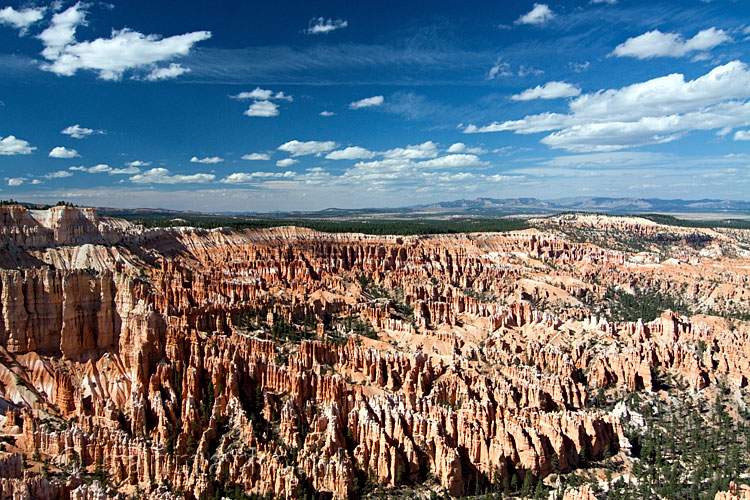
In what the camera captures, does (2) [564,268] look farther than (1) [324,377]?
Yes

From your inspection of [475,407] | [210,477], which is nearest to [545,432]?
[475,407]

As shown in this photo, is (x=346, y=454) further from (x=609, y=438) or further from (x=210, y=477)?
(x=609, y=438)

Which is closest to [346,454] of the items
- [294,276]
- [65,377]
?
[65,377]

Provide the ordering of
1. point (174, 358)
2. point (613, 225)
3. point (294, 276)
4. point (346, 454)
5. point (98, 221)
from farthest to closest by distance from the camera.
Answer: point (613, 225)
point (294, 276)
point (98, 221)
point (174, 358)
point (346, 454)

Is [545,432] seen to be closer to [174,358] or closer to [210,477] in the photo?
[210,477]

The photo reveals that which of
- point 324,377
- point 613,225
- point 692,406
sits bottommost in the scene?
point 692,406

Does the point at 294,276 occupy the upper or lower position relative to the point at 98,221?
lower

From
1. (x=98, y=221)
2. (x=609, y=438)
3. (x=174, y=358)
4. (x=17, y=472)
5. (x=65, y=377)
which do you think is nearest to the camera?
(x=17, y=472)
